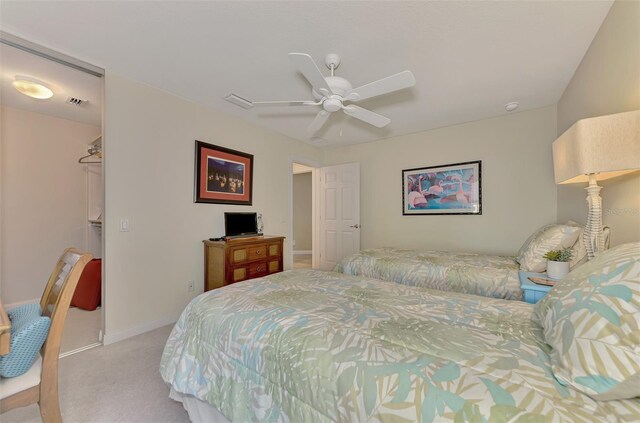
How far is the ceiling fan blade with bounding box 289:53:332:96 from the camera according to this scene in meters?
1.61

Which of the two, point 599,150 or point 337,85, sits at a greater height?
point 337,85

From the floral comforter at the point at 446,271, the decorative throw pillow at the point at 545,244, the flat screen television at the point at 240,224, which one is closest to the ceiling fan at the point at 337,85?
the floral comforter at the point at 446,271

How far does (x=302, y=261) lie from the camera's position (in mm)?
6559

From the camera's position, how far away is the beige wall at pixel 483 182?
332cm

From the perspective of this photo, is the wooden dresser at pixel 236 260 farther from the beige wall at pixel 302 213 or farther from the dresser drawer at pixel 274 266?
the beige wall at pixel 302 213

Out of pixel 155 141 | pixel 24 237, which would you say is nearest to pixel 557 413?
pixel 155 141

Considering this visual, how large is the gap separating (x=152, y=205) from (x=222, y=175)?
91cm

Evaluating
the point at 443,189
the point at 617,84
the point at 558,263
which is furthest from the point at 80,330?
the point at 617,84

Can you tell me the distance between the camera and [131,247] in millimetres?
2613

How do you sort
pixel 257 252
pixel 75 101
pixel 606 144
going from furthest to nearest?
pixel 257 252 < pixel 75 101 < pixel 606 144

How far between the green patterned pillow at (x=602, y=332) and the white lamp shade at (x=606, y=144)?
64 cm

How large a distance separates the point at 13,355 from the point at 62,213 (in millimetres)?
3309

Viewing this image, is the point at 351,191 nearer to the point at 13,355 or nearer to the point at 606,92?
the point at 606,92

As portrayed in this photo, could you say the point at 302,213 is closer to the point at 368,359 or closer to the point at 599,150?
the point at 599,150
